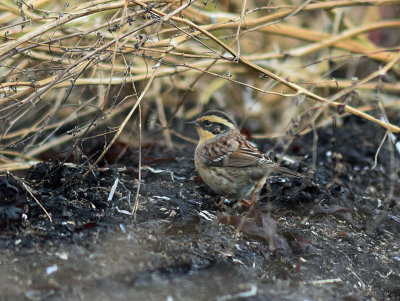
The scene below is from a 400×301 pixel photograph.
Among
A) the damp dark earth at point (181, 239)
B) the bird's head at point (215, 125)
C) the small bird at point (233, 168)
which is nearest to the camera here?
the damp dark earth at point (181, 239)

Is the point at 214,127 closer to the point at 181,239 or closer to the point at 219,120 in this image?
the point at 219,120

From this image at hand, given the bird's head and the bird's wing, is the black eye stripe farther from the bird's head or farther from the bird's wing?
the bird's wing

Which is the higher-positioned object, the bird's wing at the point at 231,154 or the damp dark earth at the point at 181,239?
the bird's wing at the point at 231,154

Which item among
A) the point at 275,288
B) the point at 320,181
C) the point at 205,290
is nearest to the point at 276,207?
the point at 320,181

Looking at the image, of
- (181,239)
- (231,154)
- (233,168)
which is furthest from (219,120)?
(181,239)

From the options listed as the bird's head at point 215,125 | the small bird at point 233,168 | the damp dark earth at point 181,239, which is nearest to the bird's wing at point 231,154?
the small bird at point 233,168

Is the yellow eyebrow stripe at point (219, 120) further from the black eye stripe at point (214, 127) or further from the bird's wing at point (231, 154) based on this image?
the bird's wing at point (231, 154)

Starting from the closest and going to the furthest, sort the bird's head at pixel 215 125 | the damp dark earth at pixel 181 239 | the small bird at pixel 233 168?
the damp dark earth at pixel 181 239
the small bird at pixel 233 168
the bird's head at pixel 215 125

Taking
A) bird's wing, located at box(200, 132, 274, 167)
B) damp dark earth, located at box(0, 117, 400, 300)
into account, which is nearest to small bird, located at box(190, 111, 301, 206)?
bird's wing, located at box(200, 132, 274, 167)

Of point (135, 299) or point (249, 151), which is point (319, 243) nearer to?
point (249, 151)
